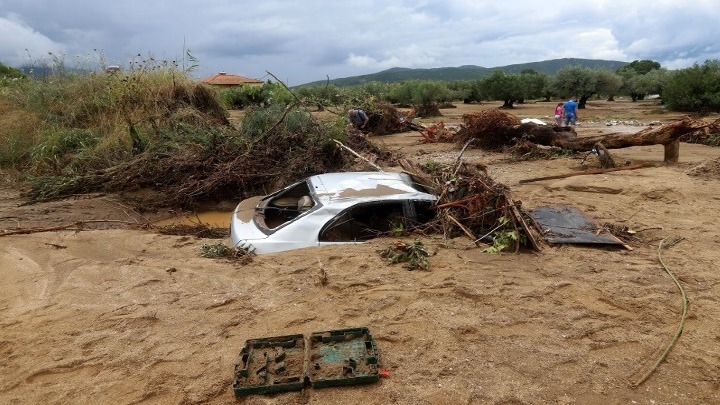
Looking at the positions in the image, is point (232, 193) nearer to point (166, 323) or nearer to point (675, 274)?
point (166, 323)

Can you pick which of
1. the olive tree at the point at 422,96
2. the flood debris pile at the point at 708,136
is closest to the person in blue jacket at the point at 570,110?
the flood debris pile at the point at 708,136

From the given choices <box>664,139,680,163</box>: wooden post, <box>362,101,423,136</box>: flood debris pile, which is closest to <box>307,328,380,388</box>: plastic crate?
<box>664,139,680,163</box>: wooden post

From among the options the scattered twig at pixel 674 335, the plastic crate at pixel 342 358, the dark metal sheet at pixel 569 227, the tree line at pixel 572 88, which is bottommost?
the scattered twig at pixel 674 335

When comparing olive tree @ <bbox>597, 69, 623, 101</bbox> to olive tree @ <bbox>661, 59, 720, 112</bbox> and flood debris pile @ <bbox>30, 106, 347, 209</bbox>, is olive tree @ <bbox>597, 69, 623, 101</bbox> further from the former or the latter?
flood debris pile @ <bbox>30, 106, 347, 209</bbox>

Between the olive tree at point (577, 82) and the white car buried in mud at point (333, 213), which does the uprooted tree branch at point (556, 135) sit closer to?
the white car buried in mud at point (333, 213)

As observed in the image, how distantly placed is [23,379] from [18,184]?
8822 mm

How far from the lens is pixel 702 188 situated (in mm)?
8734

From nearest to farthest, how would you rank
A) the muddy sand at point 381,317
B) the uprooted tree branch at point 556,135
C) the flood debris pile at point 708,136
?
the muddy sand at point 381,317
the uprooted tree branch at point 556,135
the flood debris pile at point 708,136

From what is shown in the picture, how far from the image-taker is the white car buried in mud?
501 cm

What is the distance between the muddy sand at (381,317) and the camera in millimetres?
3051

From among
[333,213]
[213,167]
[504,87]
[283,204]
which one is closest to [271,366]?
[333,213]

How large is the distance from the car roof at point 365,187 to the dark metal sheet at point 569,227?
5.32ft

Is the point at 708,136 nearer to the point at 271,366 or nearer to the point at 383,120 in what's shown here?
the point at 383,120

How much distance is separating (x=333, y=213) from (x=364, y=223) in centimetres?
71
